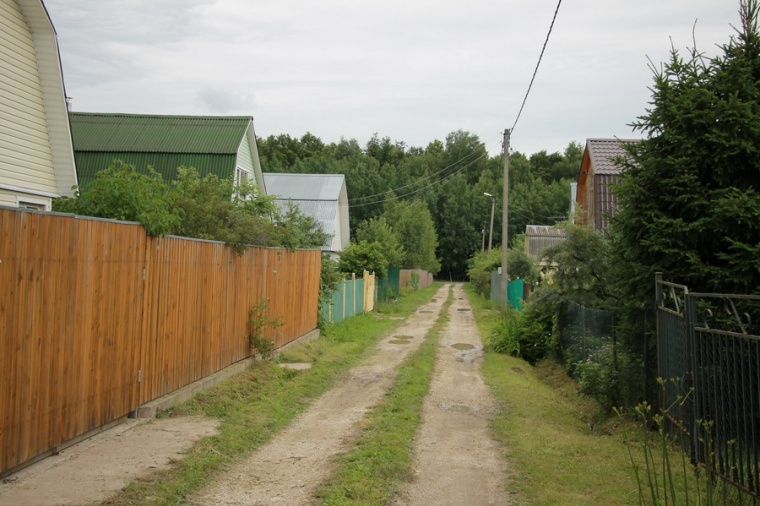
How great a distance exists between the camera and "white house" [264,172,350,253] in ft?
136

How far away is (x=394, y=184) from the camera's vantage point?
3573 inches

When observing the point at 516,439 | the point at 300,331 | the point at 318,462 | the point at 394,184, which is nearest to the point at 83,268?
the point at 318,462

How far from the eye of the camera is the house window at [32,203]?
1387 centimetres

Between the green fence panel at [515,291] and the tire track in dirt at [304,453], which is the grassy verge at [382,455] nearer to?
the tire track in dirt at [304,453]

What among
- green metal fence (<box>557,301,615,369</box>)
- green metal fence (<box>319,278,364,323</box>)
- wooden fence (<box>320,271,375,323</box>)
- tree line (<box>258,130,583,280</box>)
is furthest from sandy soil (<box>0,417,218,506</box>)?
tree line (<box>258,130,583,280</box>)

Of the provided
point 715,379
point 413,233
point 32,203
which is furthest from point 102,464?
point 413,233

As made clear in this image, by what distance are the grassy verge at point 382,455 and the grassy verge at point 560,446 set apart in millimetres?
1179

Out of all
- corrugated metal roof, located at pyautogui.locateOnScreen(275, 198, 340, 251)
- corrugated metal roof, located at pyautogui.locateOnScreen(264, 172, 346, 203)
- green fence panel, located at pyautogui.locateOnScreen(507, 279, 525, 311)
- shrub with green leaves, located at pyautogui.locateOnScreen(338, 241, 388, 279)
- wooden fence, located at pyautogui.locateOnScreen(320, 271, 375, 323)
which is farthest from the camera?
corrugated metal roof, located at pyautogui.locateOnScreen(264, 172, 346, 203)

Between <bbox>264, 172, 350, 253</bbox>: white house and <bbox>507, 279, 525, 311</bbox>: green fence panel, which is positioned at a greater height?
<bbox>264, 172, 350, 253</bbox>: white house

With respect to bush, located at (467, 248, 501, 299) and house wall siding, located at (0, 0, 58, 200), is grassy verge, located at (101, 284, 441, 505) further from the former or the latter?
bush, located at (467, 248, 501, 299)

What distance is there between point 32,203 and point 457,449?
10.1 m

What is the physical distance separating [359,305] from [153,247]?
20.8 metres

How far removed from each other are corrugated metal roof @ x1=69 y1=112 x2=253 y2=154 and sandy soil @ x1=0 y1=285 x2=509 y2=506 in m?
17.0

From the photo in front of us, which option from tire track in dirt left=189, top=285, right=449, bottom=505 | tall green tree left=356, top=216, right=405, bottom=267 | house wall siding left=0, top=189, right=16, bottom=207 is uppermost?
tall green tree left=356, top=216, right=405, bottom=267
